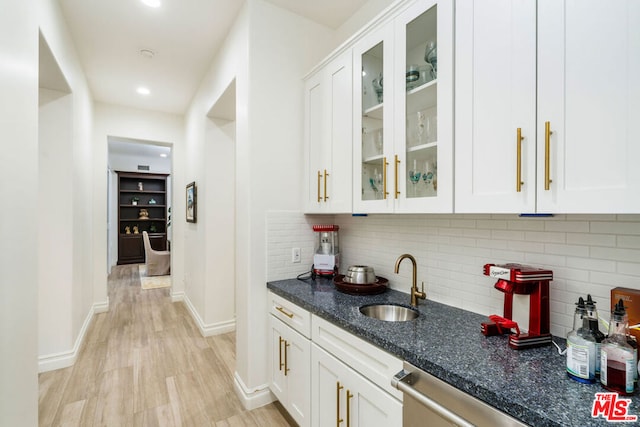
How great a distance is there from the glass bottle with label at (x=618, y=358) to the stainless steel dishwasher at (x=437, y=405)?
1.02 feet

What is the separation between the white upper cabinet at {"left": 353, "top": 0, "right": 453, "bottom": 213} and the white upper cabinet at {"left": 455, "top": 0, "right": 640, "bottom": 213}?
0.07m

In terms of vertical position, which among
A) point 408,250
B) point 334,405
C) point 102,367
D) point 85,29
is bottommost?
point 102,367

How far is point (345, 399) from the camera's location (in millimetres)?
1464

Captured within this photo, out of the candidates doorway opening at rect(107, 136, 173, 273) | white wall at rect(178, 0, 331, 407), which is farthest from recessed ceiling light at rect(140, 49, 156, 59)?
doorway opening at rect(107, 136, 173, 273)

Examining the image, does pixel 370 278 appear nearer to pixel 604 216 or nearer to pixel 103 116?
pixel 604 216

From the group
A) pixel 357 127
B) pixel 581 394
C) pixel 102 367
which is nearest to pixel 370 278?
pixel 357 127

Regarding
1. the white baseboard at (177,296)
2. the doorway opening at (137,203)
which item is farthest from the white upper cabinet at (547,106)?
the doorway opening at (137,203)

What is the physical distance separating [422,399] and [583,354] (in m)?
0.50

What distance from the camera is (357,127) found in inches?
73.2

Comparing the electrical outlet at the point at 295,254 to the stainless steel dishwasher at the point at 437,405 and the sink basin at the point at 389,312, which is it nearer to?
the sink basin at the point at 389,312

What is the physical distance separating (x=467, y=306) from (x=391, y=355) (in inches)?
23.8

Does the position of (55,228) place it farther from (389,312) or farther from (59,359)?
(389,312)

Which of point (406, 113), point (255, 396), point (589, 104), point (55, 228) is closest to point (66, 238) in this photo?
point (55, 228)

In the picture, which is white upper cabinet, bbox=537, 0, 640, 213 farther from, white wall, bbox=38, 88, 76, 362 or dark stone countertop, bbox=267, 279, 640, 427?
white wall, bbox=38, 88, 76, 362
